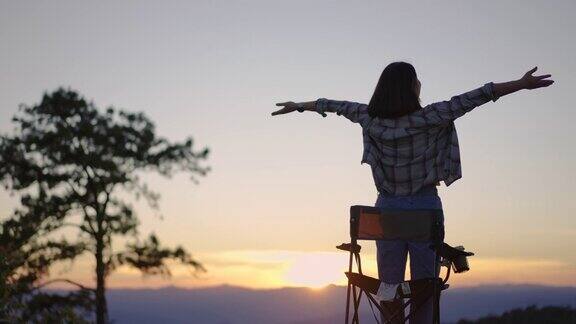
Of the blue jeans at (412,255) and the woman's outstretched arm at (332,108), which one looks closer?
the blue jeans at (412,255)

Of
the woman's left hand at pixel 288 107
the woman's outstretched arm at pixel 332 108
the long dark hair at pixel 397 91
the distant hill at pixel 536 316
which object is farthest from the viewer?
the distant hill at pixel 536 316

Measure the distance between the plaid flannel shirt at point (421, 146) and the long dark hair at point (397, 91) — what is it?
0.07 meters

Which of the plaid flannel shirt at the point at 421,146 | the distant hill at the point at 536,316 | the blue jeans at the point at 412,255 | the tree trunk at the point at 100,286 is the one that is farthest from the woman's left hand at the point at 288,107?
the tree trunk at the point at 100,286

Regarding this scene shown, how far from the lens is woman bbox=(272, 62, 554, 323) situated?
521 cm

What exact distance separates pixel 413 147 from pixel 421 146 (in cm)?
5

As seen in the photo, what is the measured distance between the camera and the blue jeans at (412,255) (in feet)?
17.2

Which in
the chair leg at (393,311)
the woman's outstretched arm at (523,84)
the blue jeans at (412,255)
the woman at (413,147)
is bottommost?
the chair leg at (393,311)

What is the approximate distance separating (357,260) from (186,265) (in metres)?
19.9

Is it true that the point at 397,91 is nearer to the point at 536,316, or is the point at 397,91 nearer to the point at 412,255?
the point at 412,255

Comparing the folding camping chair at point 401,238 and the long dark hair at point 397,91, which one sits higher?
the long dark hair at point 397,91

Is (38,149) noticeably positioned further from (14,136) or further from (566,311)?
(566,311)

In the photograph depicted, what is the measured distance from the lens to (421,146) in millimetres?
5277

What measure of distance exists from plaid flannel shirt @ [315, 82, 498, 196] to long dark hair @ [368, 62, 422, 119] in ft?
0.22

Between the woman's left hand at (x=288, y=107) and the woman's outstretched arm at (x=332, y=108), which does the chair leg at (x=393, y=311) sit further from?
the woman's left hand at (x=288, y=107)
